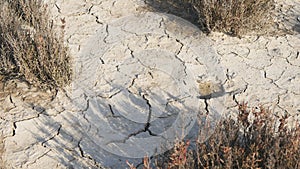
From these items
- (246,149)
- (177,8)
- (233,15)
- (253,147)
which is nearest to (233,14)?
(233,15)

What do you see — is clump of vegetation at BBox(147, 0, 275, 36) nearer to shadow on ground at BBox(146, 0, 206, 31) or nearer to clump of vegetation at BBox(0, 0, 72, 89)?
shadow on ground at BBox(146, 0, 206, 31)

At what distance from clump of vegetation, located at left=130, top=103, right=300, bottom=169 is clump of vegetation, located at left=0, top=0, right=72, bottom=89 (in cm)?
135

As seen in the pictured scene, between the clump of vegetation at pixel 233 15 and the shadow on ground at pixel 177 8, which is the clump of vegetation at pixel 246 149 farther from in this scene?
the shadow on ground at pixel 177 8

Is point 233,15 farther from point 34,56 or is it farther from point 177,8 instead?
point 34,56

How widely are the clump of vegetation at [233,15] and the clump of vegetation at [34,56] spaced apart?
4.67 feet

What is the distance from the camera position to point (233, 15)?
4480 millimetres

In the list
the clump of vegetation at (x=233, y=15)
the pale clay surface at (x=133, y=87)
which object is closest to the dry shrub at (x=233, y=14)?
the clump of vegetation at (x=233, y=15)

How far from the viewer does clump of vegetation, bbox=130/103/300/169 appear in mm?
2762

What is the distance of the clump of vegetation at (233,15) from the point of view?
4426 mm

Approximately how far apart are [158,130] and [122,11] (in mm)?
1737

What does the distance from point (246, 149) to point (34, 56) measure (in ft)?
6.45

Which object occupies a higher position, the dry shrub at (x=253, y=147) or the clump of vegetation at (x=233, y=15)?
the clump of vegetation at (x=233, y=15)

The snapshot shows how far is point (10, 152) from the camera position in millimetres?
3514

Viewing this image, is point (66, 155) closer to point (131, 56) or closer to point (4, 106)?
point (4, 106)
